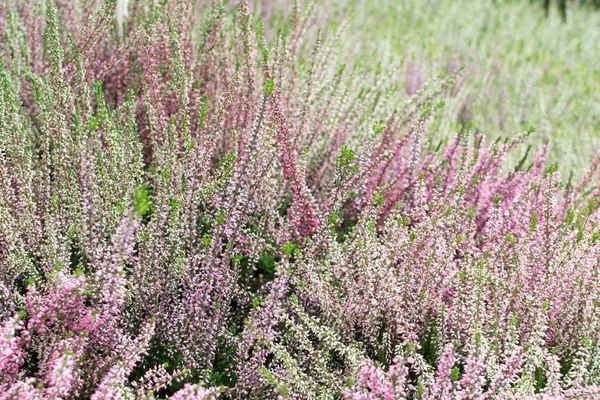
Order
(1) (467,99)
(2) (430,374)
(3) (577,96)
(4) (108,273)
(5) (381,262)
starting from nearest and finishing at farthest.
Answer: (4) (108,273) → (2) (430,374) → (5) (381,262) → (1) (467,99) → (3) (577,96)

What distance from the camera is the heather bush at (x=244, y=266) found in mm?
1835

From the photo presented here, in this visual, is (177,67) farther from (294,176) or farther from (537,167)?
(537,167)

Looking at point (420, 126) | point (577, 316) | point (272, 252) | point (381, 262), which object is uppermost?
point (420, 126)

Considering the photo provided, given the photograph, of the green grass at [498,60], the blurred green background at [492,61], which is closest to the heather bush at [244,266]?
the blurred green background at [492,61]

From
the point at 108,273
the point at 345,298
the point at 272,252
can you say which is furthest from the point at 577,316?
the point at 108,273

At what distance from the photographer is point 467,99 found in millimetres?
5328

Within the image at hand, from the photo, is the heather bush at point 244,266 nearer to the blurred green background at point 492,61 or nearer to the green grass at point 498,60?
the blurred green background at point 492,61

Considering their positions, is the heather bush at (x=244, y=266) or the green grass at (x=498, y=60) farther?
the green grass at (x=498, y=60)

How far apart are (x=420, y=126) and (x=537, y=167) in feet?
3.21

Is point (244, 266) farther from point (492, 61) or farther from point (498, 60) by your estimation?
point (498, 60)

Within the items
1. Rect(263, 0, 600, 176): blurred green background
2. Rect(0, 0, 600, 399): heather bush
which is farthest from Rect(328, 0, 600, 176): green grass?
Rect(0, 0, 600, 399): heather bush

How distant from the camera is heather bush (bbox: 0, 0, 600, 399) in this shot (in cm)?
183

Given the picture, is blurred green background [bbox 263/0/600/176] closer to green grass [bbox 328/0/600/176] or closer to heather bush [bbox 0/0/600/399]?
green grass [bbox 328/0/600/176]

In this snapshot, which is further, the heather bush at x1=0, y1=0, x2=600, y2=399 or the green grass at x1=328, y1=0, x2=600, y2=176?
the green grass at x1=328, y1=0, x2=600, y2=176
